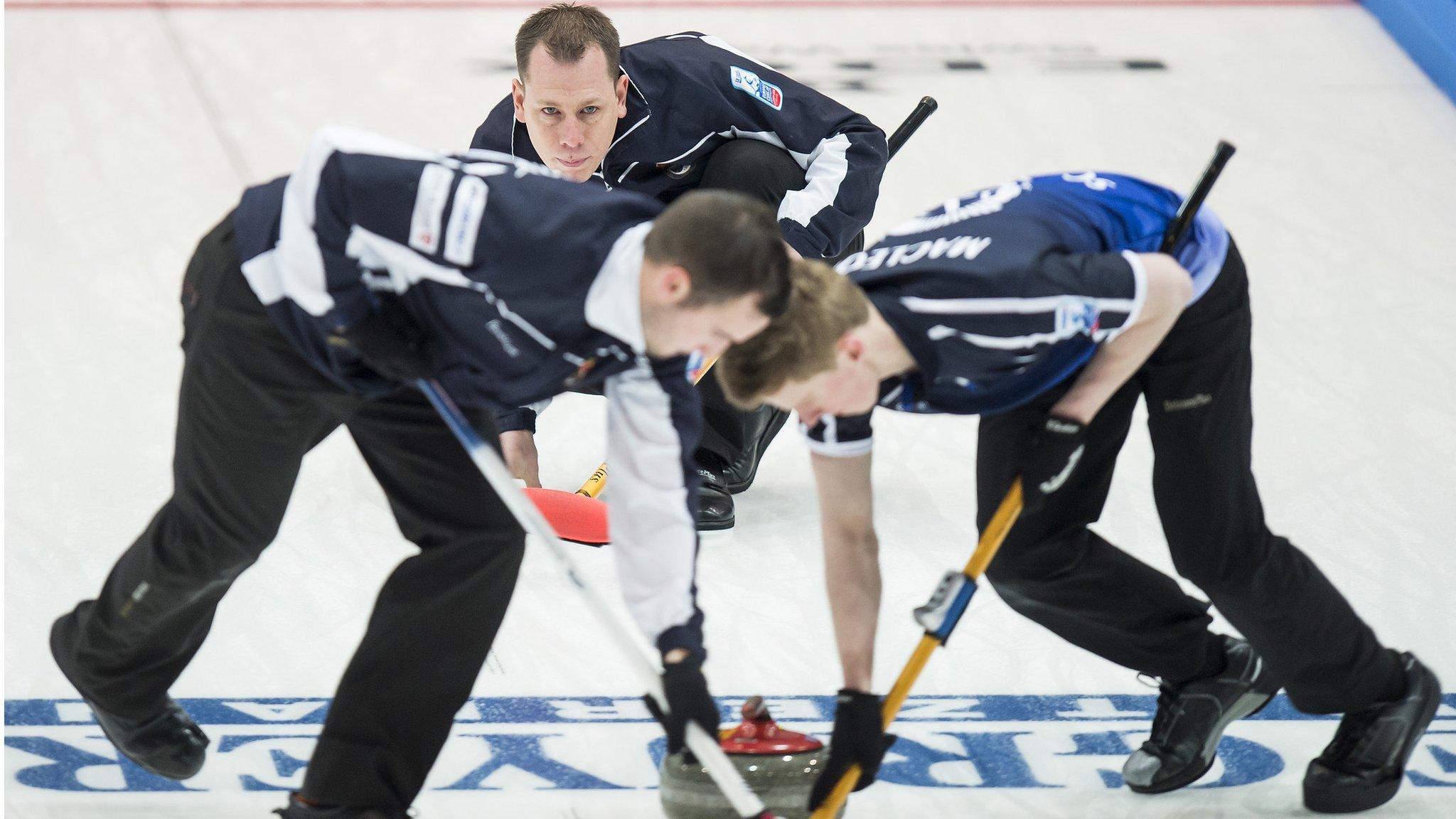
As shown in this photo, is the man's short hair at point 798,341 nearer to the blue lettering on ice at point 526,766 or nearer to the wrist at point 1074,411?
the wrist at point 1074,411

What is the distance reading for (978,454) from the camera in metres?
2.37

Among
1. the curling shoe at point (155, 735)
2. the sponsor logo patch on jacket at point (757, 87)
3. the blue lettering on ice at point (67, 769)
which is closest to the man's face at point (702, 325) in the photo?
the curling shoe at point (155, 735)

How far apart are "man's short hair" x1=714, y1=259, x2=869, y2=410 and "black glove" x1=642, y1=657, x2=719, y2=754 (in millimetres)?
345

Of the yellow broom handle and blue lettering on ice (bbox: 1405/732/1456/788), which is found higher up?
the yellow broom handle

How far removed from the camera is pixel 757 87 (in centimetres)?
320

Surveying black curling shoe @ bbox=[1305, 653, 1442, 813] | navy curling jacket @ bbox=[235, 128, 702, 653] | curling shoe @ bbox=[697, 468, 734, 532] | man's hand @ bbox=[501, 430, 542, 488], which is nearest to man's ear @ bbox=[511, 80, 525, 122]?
man's hand @ bbox=[501, 430, 542, 488]

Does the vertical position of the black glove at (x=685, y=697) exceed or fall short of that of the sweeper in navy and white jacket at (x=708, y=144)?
it falls short

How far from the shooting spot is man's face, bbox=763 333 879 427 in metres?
1.93

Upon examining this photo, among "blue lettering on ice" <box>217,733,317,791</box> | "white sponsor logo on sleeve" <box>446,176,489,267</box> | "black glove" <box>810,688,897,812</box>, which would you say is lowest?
"blue lettering on ice" <box>217,733,317,791</box>

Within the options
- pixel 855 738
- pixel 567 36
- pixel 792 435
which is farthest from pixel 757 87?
pixel 855 738

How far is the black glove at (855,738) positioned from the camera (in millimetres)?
2084

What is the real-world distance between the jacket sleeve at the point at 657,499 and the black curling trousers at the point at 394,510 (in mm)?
227

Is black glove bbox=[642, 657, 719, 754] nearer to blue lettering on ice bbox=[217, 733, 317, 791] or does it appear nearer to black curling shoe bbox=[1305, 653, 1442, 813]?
blue lettering on ice bbox=[217, 733, 317, 791]

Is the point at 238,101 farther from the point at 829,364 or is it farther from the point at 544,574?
the point at 829,364
